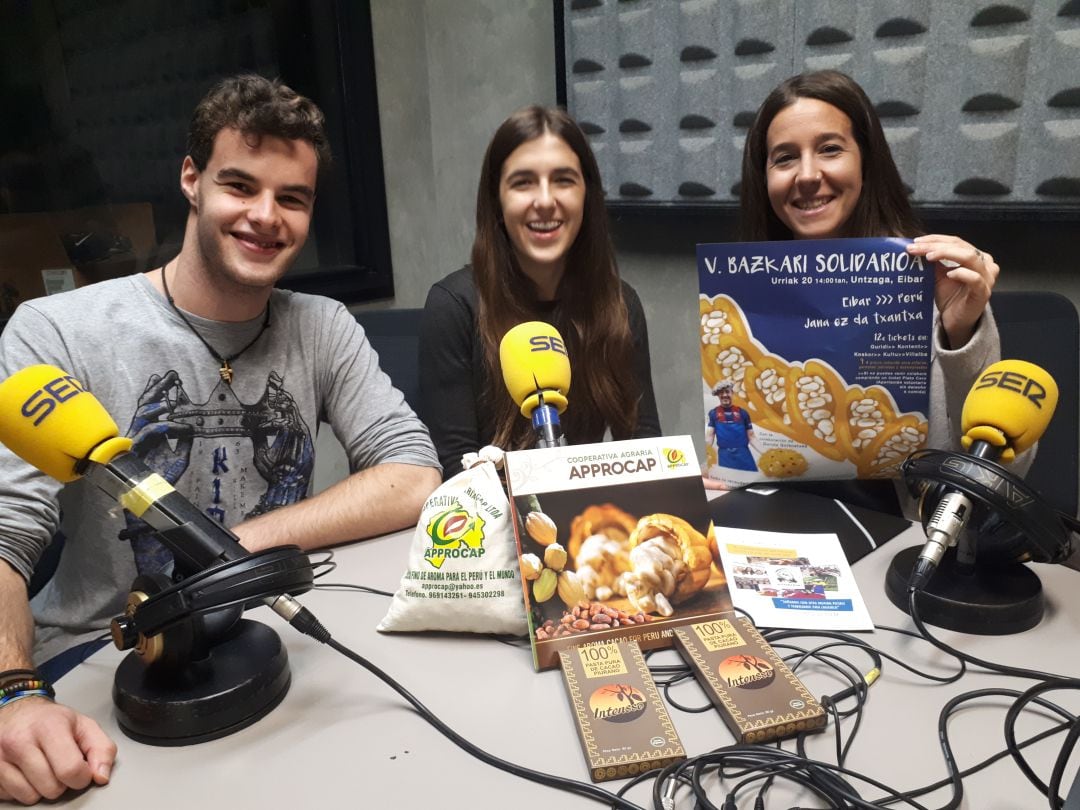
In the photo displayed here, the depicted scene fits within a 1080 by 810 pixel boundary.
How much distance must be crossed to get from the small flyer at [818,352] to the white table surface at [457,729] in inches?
12.4

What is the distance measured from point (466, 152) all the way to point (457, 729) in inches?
90.4

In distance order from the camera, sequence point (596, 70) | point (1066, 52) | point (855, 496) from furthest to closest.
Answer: point (596, 70)
point (1066, 52)
point (855, 496)

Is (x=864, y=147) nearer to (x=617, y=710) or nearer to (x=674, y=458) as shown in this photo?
(x=674, y=458)

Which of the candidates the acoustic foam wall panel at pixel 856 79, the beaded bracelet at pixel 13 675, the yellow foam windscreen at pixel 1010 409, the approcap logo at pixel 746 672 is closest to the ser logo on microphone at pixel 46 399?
the beaded bracelet at pixel 13 675

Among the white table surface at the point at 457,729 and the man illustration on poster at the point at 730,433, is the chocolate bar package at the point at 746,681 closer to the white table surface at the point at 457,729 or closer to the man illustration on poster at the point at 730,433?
the white table surface at the point at 457,729

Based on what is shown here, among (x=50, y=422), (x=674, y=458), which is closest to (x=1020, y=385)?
(x=674, y=458)

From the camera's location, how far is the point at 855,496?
1280mm

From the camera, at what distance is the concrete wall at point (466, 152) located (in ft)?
8.02

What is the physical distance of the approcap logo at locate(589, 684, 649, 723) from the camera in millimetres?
728

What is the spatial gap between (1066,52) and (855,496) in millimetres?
1079

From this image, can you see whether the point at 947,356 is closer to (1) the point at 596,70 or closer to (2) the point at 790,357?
(2) the point at 790,357

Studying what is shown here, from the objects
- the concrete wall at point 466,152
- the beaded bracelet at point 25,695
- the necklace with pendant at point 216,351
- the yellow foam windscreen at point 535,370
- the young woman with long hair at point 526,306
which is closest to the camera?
the beaded bracelet at point 25,695

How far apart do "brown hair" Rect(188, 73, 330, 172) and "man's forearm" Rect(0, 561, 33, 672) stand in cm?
75

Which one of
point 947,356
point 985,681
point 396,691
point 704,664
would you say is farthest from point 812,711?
point 947,356
